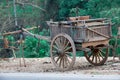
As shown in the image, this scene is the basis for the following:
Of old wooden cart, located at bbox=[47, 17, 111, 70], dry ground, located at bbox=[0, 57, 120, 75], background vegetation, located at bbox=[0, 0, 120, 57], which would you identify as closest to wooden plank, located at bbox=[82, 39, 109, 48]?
old wooden cart, located at bbox=[47, 17, 111, 70]

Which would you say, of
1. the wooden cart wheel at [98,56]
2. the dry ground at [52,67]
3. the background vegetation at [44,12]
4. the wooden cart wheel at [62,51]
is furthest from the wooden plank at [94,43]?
the background vegetation at [44,12]

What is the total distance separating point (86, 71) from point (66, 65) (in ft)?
2.86

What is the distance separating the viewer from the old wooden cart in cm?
1443

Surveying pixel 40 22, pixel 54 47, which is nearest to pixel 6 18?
pixel 40 22

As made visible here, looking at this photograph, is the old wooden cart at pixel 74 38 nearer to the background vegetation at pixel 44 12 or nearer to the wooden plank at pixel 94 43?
the wooden plank at pixel 94 43

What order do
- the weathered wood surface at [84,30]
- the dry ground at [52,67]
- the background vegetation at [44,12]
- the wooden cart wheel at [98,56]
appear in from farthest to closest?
the background vegetation at [44,12], the wooden cart wheel at [98,56], the weathered wood surface at [84,30], the dry ground at [52,67]

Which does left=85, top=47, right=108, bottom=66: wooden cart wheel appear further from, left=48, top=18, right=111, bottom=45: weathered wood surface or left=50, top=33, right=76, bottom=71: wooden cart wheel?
left=50, top=33, right=76, bottom=71: wooden cart wheel

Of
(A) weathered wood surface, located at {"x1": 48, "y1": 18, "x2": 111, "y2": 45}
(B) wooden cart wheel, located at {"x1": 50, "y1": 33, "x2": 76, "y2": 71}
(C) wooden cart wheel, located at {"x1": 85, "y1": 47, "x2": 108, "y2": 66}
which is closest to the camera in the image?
(A) weathered wood surface, located at {"x1": 48, "y1": 18, "x2": 111, "y2": 45}

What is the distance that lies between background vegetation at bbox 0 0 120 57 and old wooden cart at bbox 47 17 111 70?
9454 millimetres

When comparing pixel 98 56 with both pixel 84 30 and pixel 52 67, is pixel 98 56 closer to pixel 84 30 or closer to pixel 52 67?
pixel 52 67

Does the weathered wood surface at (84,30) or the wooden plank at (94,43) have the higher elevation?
the weathered wood surface at (84,30)

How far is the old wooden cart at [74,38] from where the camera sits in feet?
47.3

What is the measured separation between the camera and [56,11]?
3591 centimetres

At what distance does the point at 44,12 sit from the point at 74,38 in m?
22.1
